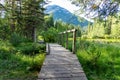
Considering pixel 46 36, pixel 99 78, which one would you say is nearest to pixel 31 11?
pixel 46 36

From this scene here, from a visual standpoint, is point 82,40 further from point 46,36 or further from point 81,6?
point 46,36

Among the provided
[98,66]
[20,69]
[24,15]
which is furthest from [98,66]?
[24,15]

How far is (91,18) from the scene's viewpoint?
7.29 meters

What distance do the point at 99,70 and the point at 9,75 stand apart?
2.55 m

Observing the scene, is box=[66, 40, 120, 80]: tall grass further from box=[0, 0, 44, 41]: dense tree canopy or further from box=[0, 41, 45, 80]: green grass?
box=[0, 0, 44, 41]: dense tree canopy

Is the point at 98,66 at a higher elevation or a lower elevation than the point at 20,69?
higher

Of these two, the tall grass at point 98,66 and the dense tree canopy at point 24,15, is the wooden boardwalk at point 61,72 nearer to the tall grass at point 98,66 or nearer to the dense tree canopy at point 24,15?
the tall grass at point 98,66

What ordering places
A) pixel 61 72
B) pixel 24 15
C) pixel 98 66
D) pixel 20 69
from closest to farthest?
1. pixel 61 72
2. pixel 98 66
3. pixel 20 69
4. pixel 24 15

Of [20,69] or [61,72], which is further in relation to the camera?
[20,69]

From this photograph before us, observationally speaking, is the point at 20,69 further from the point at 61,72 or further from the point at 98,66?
the point at 98,66

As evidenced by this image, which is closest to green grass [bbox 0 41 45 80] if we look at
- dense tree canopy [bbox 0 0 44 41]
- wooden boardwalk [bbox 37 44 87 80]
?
wooden boardwalk [bbox 37 44 87 80]

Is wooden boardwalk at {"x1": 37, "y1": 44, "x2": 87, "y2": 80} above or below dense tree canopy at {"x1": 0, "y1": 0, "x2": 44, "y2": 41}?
below

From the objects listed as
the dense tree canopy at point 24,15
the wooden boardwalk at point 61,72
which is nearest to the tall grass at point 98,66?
the wooden boardwalk at point 61,72

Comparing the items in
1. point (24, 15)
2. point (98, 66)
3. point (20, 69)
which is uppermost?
point (24, 15)
